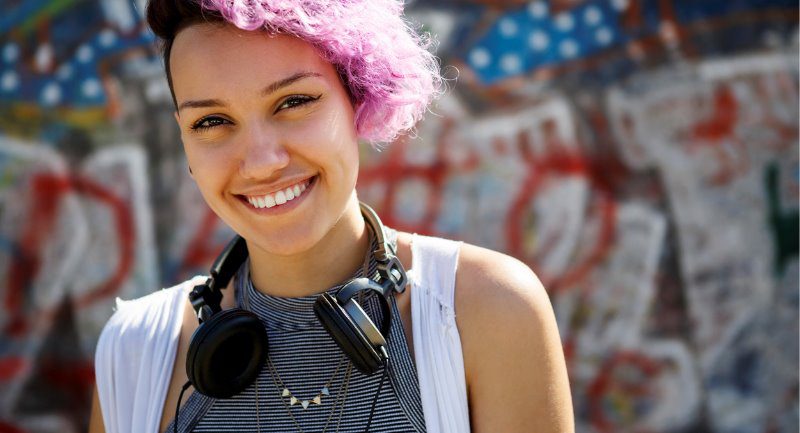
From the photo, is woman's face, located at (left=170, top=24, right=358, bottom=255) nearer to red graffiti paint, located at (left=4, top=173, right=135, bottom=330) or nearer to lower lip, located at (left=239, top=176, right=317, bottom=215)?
lower lip, located at (left=239, top=176, right=317, bottom=215)

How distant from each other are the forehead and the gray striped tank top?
0.57 metres

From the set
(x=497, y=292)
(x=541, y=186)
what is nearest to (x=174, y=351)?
(x=497, y=292)

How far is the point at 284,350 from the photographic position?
2.19 m

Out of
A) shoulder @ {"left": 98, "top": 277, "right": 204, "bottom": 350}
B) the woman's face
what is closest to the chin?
the woman's face

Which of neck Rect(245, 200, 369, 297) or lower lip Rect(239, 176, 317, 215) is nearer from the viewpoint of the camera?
lower lip Rect(239, 176, 317, 215)

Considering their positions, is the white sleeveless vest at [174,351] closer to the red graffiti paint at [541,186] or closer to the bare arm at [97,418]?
the bare arm at [97,418]

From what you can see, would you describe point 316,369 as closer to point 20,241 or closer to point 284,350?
point 284,350

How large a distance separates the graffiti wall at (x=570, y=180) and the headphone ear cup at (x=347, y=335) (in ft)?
8.81

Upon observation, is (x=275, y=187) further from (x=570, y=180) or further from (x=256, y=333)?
(x=570, y=180)

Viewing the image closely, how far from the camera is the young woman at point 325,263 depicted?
78.0 inches

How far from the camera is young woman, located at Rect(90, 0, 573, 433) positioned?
1981mm

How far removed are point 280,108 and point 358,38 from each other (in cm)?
28

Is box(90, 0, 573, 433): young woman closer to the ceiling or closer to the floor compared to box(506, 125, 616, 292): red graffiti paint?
closer to the ceiling

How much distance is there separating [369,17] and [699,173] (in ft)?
10.5
